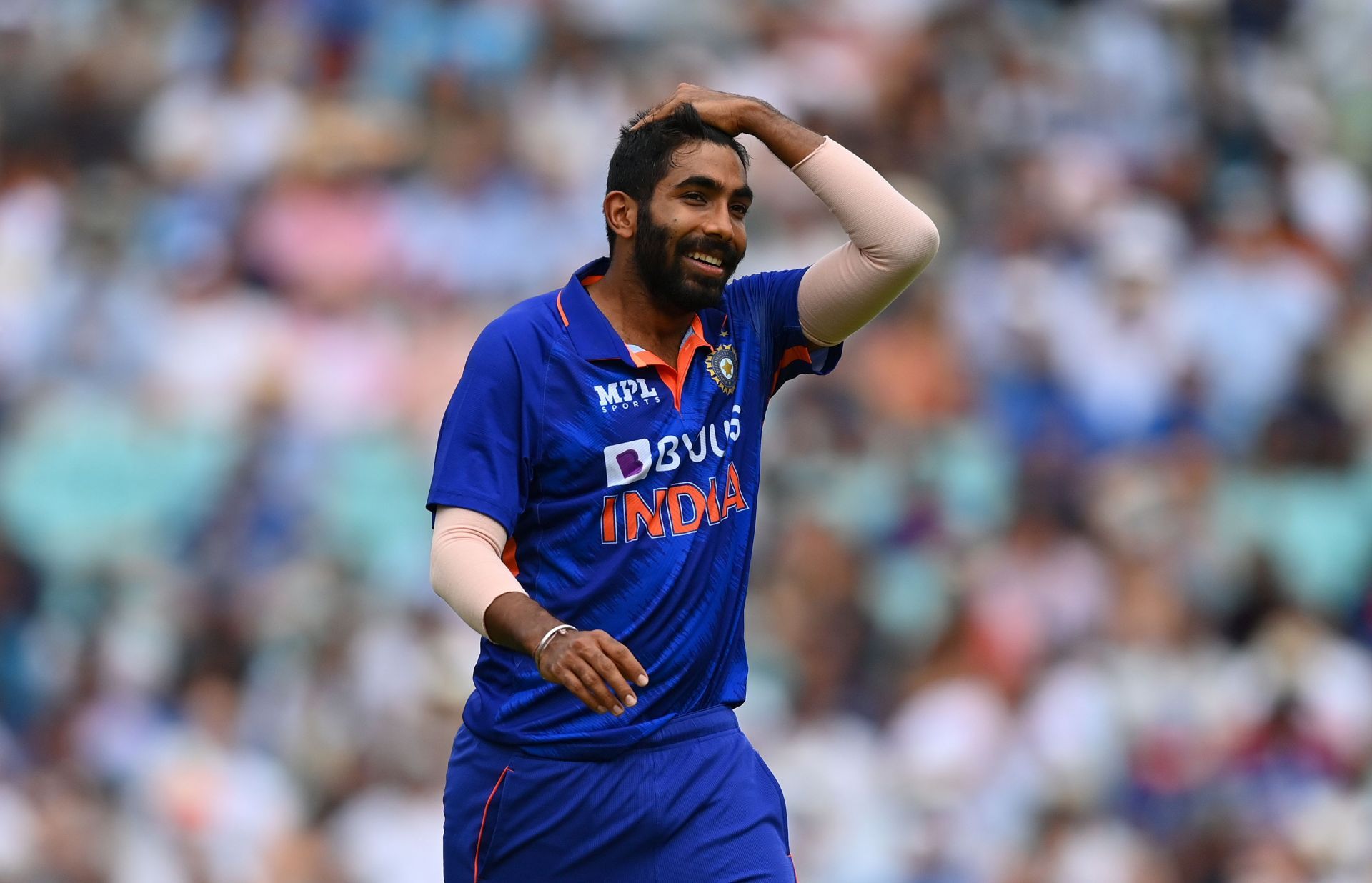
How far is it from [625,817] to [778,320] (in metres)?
1.28

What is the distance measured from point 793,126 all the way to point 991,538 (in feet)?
18.0

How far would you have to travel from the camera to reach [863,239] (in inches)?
189

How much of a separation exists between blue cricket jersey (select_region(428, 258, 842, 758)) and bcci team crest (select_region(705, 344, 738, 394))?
0.32 feet

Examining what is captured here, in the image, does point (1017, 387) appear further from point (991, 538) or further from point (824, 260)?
point (824, 260)

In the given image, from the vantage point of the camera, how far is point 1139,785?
29.8ft

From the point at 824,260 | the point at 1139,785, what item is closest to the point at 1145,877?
the point at 1139,785

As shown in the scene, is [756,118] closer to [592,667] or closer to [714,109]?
[714,109]

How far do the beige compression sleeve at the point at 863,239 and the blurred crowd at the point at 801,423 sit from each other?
468 cm

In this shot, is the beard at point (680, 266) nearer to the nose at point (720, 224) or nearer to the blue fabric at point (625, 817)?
the nose at point (720, 224)

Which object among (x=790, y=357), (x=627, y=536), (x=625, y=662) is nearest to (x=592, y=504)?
(x=627, y=536)

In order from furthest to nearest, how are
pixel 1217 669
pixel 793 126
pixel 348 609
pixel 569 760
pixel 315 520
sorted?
pixel 315 520 → pixel 348 609 → pixel 1217 669 → pixel 793 126 → pixel 569 760

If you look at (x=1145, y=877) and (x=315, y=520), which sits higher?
(x=315, y=520)

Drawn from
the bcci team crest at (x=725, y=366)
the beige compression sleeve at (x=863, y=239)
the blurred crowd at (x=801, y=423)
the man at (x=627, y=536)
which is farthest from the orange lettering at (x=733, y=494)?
the blurred crowd at (x=801, y=423)

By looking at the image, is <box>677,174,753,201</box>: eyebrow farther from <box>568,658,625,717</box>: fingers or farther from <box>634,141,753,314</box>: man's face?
<box>568,658,625,717</box>: fingers
